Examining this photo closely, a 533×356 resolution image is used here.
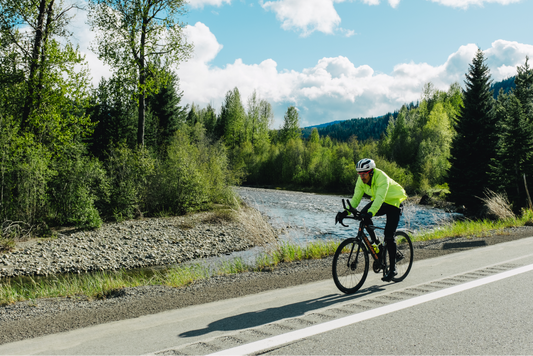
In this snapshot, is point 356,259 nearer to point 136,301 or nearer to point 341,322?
point 341,322

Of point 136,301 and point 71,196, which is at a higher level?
point 71,196

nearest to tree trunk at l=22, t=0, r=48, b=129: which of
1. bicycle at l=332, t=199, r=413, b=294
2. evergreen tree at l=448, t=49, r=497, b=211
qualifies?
bicycle at l=332, t=199, r=413, b=294

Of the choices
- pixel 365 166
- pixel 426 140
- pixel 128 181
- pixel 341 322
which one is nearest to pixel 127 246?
pixel 128 181

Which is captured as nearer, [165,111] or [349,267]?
[349,267]

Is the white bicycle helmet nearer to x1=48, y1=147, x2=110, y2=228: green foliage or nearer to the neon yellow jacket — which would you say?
the neon yellow jacket

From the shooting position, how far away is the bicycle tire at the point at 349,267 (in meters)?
5.57

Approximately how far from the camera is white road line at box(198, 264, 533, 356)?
3541 mm

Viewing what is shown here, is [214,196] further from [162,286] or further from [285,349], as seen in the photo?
[285,349]

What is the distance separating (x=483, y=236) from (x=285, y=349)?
31.8ft

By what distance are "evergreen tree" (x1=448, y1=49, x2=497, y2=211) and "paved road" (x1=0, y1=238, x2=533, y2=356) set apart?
26.4m

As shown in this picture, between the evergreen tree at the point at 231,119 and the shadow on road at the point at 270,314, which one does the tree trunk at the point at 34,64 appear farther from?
the evergreen tree at the point at 231,119

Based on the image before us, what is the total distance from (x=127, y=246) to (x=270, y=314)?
13781 mm

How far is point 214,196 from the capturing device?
88.7 ft

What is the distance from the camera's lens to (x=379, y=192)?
5648 millimetres
